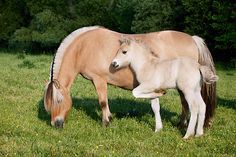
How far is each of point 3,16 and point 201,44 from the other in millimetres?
34477

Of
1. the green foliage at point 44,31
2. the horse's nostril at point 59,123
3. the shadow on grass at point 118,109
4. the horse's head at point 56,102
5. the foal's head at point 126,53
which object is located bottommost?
the green foliage at point 44,31

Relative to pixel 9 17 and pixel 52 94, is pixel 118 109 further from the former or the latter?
pixel 9 17

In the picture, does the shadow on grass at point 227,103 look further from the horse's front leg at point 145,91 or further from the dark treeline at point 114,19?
the dark treeline at point 114,19

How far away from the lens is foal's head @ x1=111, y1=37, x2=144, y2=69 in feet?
28.7

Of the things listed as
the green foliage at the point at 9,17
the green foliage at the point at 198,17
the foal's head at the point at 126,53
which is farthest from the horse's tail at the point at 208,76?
the green foliage at the point at 9,17

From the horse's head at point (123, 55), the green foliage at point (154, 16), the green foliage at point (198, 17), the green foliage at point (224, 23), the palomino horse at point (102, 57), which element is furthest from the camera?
the green foliage at point (154, 16)

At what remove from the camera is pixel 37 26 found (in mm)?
39156

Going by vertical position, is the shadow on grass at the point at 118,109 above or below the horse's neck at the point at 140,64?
below

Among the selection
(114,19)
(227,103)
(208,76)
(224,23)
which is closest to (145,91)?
(208,76)

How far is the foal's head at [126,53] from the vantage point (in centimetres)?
876

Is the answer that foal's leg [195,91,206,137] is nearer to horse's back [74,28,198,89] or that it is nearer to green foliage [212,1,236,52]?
horse's back [74,28,198,89]

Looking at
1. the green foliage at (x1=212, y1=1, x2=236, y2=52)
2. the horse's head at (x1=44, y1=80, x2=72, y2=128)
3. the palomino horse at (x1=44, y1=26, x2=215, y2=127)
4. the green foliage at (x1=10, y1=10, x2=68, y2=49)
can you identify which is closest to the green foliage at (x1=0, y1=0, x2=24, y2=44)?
the green foliage at (x1=10, y1=10, x2=68, y2=49)

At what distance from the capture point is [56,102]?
9.03 meters

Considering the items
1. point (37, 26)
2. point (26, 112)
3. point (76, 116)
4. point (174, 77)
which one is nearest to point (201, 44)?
point (174, 77)
